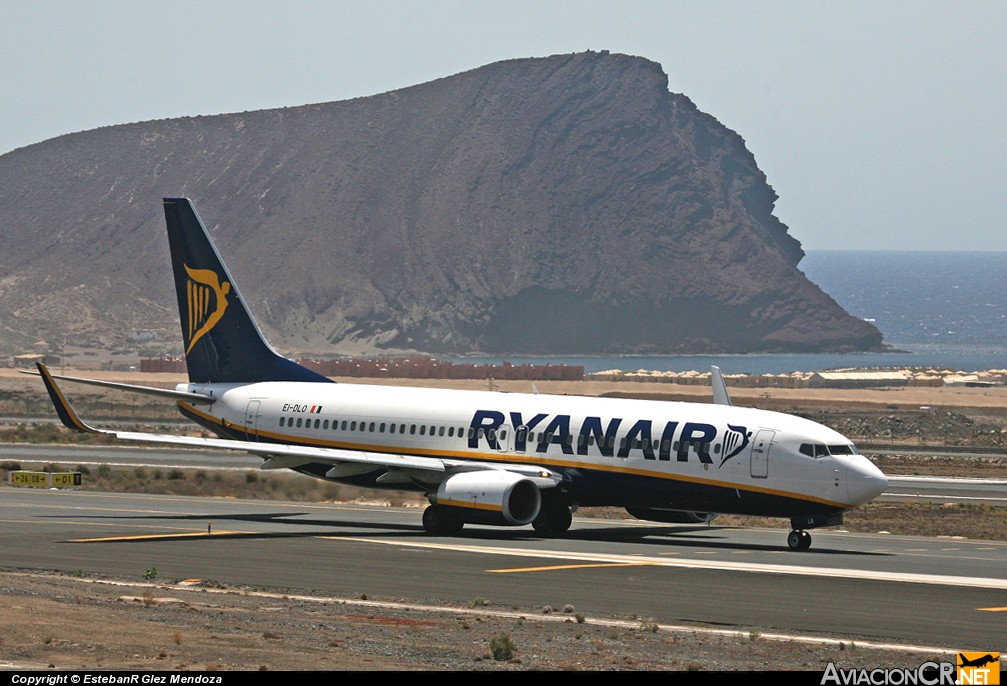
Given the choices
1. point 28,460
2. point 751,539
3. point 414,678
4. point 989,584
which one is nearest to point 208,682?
point 414,678

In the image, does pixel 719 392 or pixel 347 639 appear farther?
pixel 719 392

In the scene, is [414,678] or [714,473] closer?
[414,678]

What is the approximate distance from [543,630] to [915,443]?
80.4 meters

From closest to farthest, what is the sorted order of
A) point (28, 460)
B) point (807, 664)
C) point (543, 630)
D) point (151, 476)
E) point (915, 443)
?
point (807, 664) < point (543, 630) < point (151, 476) < point (28, 460) < point (915, 443)

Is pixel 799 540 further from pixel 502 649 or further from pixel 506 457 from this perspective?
pixel 502 649

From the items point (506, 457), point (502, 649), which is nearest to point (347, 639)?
point (502, 649)

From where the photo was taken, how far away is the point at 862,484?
125 ft

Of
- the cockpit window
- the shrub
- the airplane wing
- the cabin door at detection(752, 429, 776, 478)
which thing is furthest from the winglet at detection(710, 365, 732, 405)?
the shrub

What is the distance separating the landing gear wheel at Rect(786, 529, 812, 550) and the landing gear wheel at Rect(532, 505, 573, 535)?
6.48 m

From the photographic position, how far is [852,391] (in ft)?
528

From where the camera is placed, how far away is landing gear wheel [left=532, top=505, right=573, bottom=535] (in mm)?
43094

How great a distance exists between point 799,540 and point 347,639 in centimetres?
1983

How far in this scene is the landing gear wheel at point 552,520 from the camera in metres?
43.1

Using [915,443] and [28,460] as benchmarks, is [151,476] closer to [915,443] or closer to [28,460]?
[28,460]
